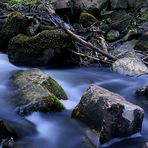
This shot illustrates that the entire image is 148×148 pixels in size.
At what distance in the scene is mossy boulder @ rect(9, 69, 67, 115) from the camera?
198 inches

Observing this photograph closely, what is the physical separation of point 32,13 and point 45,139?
4.98 metres

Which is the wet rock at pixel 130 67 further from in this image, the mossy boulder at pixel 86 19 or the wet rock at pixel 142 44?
the mossy boulder at pixel 86 19

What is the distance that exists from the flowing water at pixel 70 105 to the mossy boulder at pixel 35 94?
105 mm

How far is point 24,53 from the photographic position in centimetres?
742

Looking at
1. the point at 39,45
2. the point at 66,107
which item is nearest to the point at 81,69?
the point at 39,45

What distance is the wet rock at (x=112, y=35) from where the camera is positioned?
9012mm

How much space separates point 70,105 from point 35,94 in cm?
66

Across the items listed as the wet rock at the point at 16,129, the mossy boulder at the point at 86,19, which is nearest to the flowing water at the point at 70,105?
the wet rock at the point at 16,129

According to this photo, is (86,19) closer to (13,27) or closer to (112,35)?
(112,35)

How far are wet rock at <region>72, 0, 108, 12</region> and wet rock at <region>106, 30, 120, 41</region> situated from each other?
120cm

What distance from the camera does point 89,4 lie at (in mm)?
10227

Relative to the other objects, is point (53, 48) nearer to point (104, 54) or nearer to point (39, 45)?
point (39, 45)

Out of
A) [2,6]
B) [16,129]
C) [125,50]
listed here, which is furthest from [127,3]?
[16,129]

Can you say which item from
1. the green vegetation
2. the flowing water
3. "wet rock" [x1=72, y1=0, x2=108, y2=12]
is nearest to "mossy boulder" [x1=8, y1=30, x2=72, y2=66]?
the flowing water
